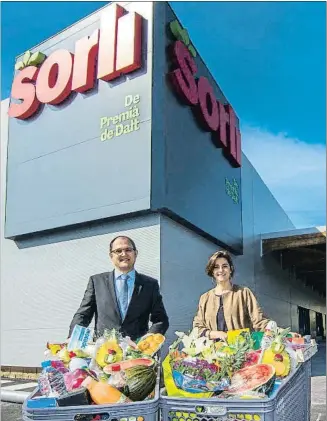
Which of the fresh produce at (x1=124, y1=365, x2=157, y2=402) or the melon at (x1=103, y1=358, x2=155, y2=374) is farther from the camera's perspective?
the melon at (x1=103, y1=358, x2=155, y2=374)

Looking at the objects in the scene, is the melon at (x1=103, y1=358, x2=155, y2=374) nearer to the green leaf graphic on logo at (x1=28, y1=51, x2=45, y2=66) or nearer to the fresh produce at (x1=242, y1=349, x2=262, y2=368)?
the fresh produce at (x1=242, y1=349, x2=262, y2=368)

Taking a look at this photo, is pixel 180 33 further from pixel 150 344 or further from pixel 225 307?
pixel 150 344

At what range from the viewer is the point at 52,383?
192 cm

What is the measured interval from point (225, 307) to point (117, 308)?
0.69 metres

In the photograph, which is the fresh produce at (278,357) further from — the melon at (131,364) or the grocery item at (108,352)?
the grocery item at (108,352)

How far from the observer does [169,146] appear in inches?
343

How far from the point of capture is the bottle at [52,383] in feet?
6.20

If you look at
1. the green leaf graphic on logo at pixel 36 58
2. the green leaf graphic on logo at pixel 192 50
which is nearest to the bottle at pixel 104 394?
the green leaf graphic on logo at pixel 192 50

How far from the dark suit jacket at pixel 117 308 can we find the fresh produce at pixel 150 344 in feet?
1.59

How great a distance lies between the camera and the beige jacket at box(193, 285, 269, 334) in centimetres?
296

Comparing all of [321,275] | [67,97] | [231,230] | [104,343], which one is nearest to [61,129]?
[67,97]

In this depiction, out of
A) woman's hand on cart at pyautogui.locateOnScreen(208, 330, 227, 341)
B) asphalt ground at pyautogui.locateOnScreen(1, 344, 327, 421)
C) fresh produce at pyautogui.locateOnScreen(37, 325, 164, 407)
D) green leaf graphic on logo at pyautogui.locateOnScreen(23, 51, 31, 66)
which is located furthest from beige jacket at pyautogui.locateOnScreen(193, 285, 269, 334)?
green leaf graphic on logo at pyautogui.locateOnScreen(23, 51, 31, 66)

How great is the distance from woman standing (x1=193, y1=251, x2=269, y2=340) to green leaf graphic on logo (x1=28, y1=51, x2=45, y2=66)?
8513 millimetres

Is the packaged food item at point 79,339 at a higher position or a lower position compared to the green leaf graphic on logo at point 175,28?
lower
